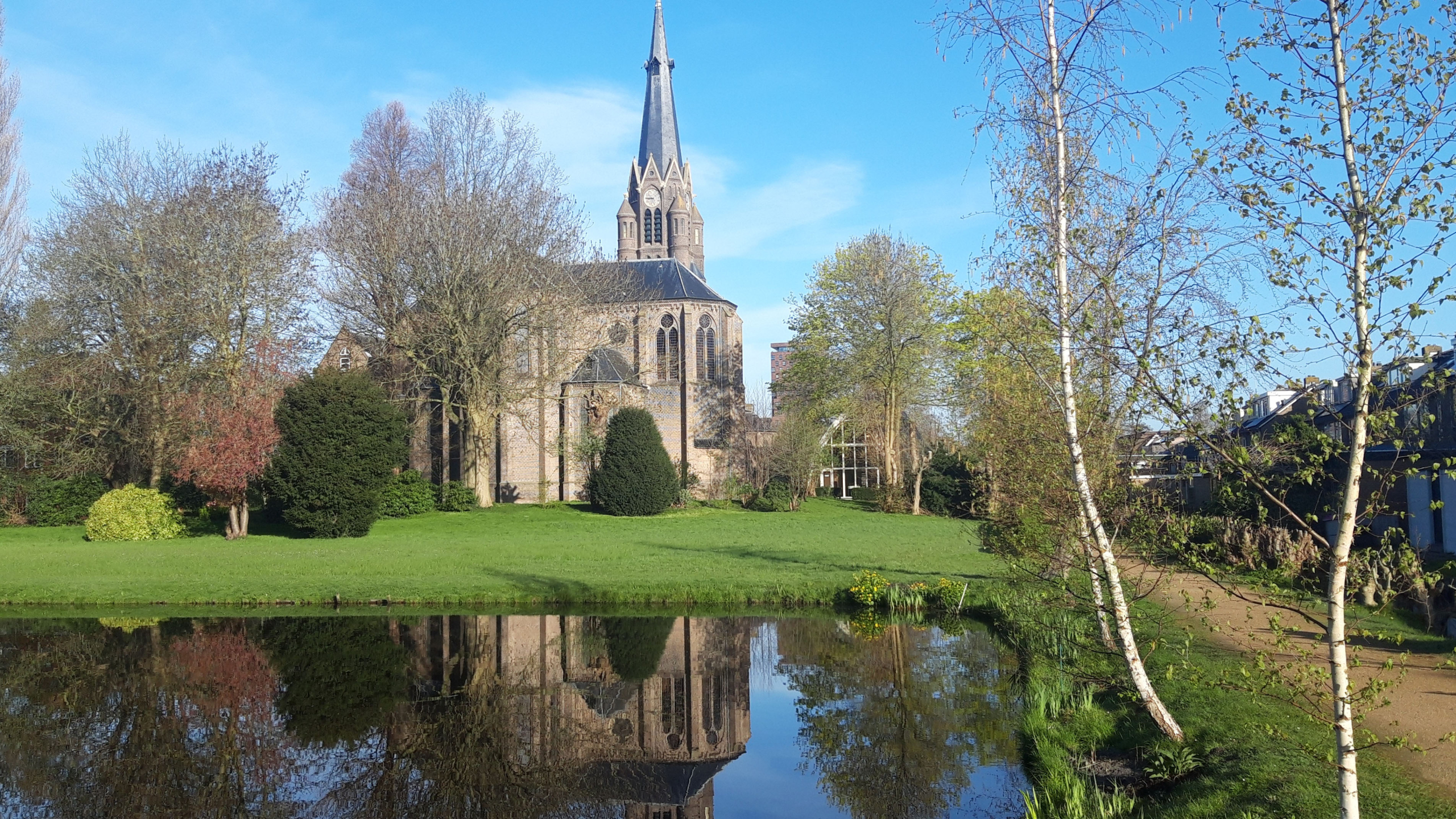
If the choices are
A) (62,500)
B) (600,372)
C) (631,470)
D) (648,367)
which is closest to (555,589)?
(631,470)

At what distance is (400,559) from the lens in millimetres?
19125

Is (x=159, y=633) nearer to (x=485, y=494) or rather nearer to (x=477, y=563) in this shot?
(x=477, y=563)

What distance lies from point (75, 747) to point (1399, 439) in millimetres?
9405

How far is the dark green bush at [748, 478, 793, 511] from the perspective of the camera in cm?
3803

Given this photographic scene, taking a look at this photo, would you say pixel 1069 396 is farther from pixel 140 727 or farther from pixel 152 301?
pixel 152 301

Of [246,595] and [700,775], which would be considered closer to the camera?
[700,775]

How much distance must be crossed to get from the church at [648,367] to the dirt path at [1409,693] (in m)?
24.0

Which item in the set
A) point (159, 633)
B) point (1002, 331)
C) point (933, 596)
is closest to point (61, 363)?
point (159, 633)

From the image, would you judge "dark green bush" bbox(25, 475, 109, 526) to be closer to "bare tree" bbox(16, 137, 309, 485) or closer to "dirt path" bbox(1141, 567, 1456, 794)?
"bare tree" bbox(16, 137, 309, 485)

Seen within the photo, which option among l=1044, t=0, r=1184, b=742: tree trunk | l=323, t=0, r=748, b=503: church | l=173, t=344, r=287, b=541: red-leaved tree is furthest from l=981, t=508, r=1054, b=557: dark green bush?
l=323, t=0, r=748, b=503: church

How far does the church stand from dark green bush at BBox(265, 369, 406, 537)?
3482 millimetres

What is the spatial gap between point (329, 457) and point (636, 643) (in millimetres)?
15120

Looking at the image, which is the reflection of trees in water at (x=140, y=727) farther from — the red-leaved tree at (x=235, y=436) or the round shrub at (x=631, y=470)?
the round shrub at (x=631, y=470)

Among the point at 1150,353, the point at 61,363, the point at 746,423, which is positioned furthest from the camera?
the point at 746,423
